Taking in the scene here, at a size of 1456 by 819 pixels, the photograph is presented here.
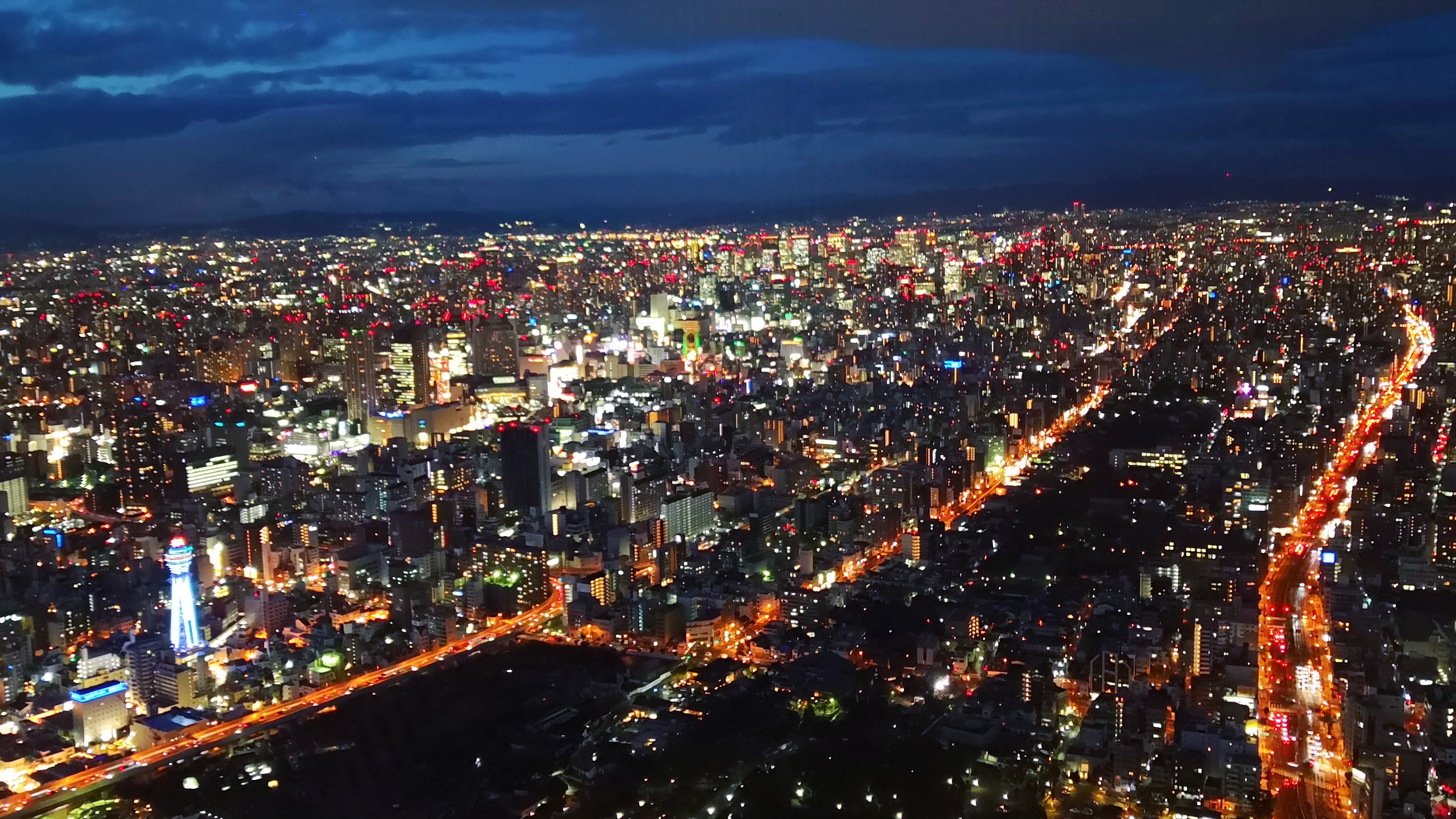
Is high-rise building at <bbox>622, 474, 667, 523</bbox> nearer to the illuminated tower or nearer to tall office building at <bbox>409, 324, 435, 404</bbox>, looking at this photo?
the illuminated tower

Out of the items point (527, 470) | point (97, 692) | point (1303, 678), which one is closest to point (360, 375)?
point (527, 470)


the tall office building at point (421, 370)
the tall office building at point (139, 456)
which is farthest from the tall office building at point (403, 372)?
the tall office building at point (139, 456)

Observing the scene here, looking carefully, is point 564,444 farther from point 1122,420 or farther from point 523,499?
point 1122,420

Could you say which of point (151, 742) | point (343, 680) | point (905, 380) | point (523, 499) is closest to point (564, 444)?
point (523, 499)

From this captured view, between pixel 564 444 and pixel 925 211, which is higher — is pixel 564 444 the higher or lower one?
the lower one

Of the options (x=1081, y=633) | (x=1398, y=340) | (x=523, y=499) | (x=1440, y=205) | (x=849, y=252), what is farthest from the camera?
(x=849, y=252)

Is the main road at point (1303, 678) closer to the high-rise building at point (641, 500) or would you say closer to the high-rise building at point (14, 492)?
the high-rise building at point (641, 500)
